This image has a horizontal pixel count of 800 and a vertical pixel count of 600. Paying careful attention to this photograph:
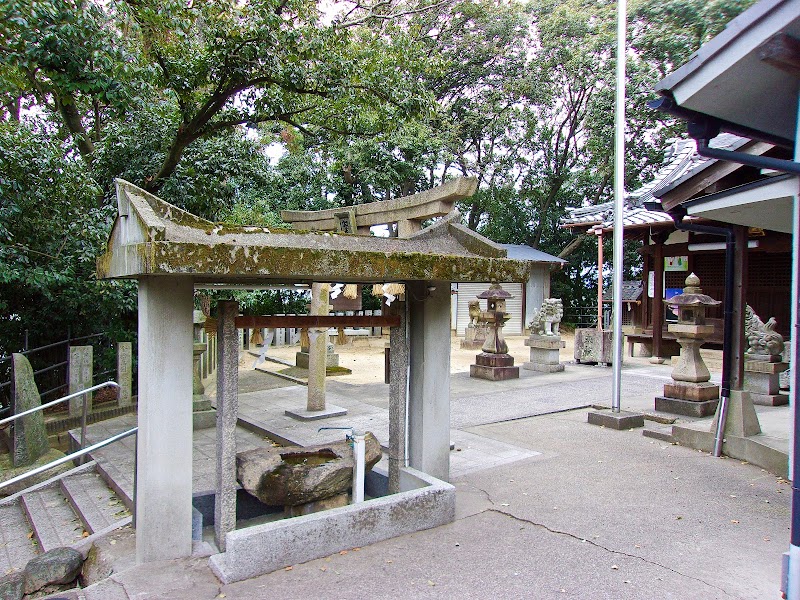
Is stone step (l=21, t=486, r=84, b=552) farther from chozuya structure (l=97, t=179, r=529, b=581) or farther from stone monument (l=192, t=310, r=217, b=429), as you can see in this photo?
stone monument (l=192, t=310, r=217, b=429)

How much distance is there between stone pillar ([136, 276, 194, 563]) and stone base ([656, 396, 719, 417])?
772 centimetres

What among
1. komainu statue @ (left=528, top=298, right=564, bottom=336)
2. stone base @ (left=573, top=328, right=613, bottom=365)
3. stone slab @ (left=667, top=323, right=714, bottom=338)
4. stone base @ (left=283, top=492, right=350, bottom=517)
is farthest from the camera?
stone base @ (left=573, top=328, right=613, bottom=365)

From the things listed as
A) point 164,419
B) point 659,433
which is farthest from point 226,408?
point 659,433

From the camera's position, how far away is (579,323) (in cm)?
2762

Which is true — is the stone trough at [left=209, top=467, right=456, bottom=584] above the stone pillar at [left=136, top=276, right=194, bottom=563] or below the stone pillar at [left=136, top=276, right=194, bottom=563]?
below

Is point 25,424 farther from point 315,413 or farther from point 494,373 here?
point 494,373

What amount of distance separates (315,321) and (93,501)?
10.8 feet

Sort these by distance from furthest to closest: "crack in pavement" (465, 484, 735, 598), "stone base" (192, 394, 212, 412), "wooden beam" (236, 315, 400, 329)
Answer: "stone base" (192, 394, 212, 412)
"wooden beam" (236, 315, 400, 329)
"crack in pavement" (465, 484, 735, 598)

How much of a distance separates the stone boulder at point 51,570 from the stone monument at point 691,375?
833cm

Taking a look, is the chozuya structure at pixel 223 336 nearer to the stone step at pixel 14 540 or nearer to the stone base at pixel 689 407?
the stone step at pixel 14 540

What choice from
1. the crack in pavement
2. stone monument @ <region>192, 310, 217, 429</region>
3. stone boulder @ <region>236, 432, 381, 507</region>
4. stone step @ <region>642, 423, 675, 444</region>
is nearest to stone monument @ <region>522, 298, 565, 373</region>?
stone step @ <region>642, 423, 675, 444</region>

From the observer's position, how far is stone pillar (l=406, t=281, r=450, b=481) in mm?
4691

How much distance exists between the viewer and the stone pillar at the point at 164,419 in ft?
11.7

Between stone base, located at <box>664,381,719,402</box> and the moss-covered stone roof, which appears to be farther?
stone base, located at <box>664,381,719,402</box>
